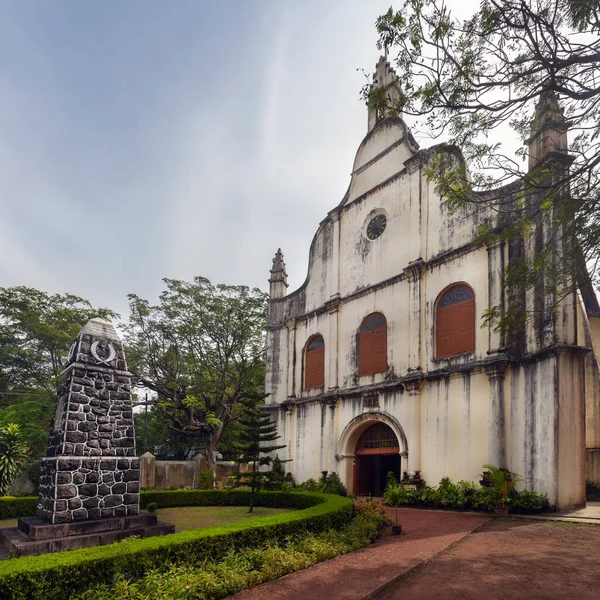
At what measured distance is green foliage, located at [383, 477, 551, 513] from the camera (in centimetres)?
1137

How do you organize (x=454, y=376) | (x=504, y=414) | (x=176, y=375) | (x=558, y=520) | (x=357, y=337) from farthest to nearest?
(x=176, y=375)
(x=357, y=337)
(x=454, y=376)
(x=504, y=414)
(x=558, y=520)

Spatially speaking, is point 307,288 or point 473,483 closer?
point 473,483

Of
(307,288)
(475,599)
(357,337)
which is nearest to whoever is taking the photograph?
(475,599)

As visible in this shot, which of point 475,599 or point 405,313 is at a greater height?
point 405,313

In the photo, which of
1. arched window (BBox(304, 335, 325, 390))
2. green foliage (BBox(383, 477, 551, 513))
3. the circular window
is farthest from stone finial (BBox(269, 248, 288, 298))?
green foliage (BBox(383, 477, 551, 513))

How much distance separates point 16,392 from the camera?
24.4 m

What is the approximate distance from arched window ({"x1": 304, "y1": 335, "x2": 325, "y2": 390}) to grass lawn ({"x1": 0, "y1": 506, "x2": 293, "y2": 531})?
6646 millimetres

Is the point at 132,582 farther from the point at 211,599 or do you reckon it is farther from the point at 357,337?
the point at 357,337

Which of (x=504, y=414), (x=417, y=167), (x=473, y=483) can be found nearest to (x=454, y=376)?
(x=504, y=414)

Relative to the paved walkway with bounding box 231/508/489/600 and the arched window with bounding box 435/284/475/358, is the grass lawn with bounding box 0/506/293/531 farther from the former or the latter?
the arched window with bounding box 435/284/475/358

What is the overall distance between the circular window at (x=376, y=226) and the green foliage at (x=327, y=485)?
8.47 metres

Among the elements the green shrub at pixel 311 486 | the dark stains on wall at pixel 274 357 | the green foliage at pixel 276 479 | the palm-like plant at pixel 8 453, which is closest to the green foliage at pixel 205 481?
the green foliage at pixel 276 479

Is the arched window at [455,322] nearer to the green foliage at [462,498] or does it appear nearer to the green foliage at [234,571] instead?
the green foliage at [462,498]

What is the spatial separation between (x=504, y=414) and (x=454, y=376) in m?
1.82
